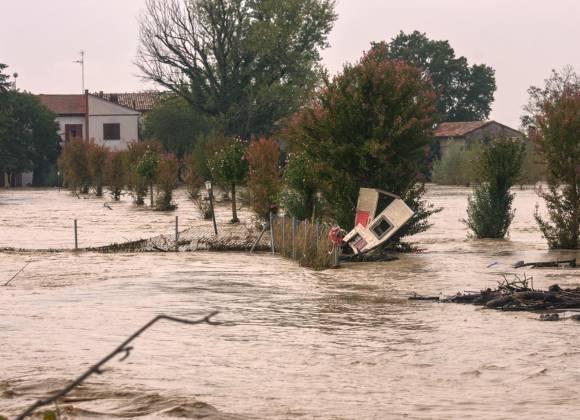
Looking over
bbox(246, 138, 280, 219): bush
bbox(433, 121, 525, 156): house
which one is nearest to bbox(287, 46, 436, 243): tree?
bbox(246, 138, 280, 219): bush

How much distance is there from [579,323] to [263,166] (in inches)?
926

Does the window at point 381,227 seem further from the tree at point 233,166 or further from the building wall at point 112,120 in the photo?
the building wall at point 112,120

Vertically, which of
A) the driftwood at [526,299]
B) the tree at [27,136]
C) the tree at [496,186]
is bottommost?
the driftwood at [526,299]

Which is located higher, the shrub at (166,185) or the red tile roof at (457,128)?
the red tile roof at (457,128)

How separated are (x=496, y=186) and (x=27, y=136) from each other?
6650cm

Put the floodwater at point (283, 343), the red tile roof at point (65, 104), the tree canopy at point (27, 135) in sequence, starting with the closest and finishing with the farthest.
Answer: the floodwater at point (283, 343) < the tree canopy at point (27, 135) < the red tile roof at point (65, 104)

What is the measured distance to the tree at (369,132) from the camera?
26.0 metres

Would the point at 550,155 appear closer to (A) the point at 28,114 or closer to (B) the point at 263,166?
(B) the point at 263,166

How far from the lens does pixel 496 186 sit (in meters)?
30.4

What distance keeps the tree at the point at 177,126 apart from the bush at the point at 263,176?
49.5m

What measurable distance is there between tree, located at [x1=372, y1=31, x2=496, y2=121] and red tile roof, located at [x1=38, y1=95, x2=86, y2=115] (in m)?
32.2

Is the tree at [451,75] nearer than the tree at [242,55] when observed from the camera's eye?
No

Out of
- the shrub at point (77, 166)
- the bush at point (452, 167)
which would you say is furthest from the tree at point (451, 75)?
the shrub at point (77, 166)

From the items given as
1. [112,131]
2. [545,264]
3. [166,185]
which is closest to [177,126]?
[112,131]
